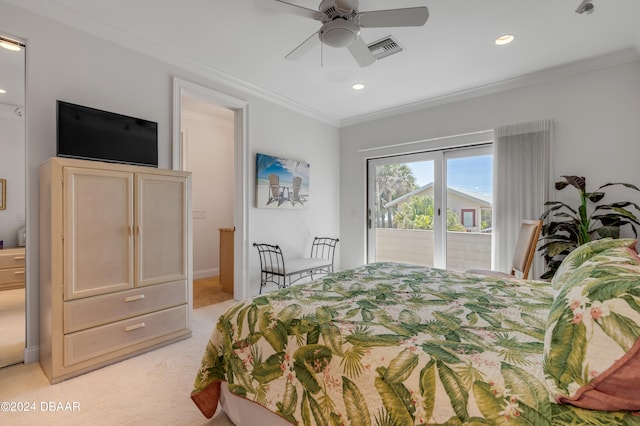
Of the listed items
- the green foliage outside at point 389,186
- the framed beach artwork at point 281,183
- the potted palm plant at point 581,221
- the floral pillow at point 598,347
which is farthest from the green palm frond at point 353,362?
the green foliage outside at point 389,186

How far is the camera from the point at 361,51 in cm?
238

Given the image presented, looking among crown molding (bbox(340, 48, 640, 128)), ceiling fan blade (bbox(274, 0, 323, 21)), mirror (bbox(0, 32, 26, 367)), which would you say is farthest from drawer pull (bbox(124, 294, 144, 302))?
crown molding (bbox(340, 48, 640, 128))

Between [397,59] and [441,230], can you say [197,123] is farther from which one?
[441,230]

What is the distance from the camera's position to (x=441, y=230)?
13.8 feet

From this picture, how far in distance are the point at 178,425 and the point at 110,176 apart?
1781 mm

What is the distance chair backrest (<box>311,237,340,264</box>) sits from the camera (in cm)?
479

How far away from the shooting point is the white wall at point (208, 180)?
16.8ft

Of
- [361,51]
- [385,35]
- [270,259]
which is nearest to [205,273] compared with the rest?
[270,259]

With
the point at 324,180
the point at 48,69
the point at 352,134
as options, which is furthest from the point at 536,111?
the point at 48,69

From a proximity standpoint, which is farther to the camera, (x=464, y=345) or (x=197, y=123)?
(x=197, y=123)

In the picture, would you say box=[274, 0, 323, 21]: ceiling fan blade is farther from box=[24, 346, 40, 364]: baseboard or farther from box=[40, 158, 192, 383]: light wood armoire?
box=[24, 346, 40, 364]: baseboard

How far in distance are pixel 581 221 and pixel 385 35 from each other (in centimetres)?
260

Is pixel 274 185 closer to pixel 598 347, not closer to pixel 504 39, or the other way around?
pixel 504 39

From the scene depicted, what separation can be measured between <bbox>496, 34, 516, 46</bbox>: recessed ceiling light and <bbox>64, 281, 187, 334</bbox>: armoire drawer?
3.66m
